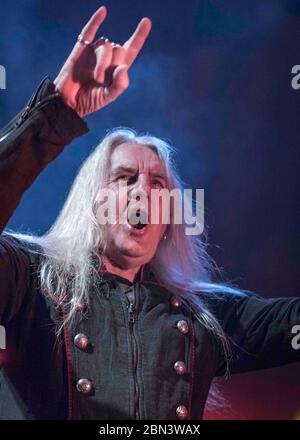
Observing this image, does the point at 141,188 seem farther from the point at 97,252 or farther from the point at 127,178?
the point at 97,252

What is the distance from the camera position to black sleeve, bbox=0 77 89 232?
0.90 metres

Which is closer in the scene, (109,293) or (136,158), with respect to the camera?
(109,293)

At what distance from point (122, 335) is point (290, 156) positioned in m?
0.65

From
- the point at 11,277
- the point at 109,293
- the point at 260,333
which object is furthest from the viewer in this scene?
the point at 260,333

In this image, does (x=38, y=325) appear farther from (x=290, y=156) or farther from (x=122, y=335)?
(x=290, y=156)

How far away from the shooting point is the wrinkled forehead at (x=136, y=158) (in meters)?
1.30

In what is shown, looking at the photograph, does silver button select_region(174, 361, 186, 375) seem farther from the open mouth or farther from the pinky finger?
the pinky finger

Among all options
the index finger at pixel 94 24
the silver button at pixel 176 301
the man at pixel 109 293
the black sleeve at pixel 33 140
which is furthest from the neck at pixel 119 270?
the index finger at pixel 94 24

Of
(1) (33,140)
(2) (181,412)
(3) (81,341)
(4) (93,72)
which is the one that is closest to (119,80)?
(4) (93,72)

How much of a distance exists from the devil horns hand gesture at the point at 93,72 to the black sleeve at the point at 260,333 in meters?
0.58

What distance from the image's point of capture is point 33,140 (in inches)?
36.1

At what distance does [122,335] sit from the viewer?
1.12 metres

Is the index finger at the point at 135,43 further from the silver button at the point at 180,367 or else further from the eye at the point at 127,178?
the silver button at the point at 180,367

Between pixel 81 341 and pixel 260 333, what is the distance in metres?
0.41
